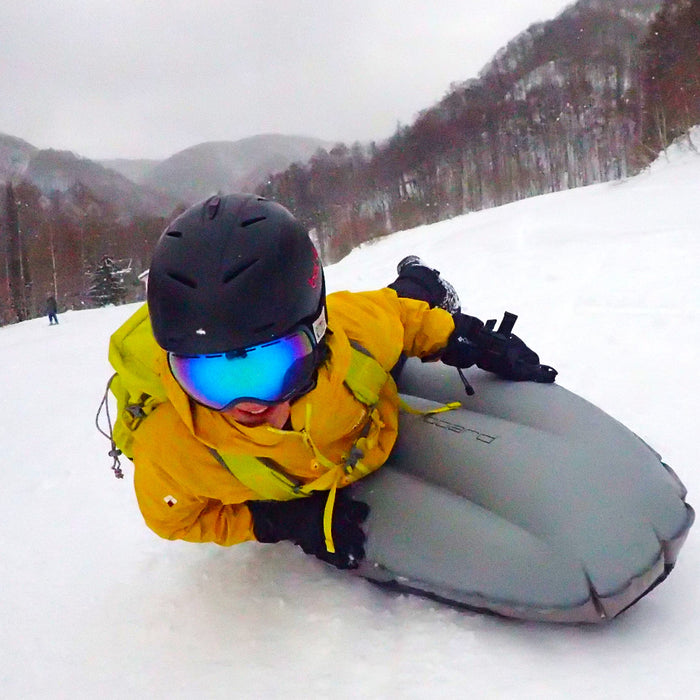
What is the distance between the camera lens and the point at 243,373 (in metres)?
1.57

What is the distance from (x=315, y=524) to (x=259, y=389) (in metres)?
0.61

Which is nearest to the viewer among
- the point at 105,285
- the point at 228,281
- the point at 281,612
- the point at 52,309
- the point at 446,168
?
the point at 228,281

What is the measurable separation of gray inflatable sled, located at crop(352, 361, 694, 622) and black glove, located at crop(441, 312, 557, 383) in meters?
0.11

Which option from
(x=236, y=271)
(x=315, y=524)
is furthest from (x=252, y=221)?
(x=315, y=524)

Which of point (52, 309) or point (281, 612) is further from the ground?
point (52, 309)

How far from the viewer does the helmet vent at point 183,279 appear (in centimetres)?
155

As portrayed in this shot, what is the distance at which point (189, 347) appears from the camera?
154 cm

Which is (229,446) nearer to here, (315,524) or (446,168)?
(315,524)

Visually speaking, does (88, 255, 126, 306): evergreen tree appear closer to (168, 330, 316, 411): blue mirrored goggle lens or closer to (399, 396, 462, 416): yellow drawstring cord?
(399, 396, 462, 416): yellow drawstring cord

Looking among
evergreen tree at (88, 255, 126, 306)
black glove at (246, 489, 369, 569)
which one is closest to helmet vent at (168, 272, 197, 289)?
black glove at (246, 489, 369, 569)

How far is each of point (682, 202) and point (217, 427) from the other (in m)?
11.6

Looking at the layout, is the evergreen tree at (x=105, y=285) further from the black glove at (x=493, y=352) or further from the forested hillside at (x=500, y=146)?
the black glove at (x=493, y=352)

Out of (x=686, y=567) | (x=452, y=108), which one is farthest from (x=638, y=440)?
(x=452, y=108)

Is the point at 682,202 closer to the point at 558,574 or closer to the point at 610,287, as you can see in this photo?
the point at 610,287
